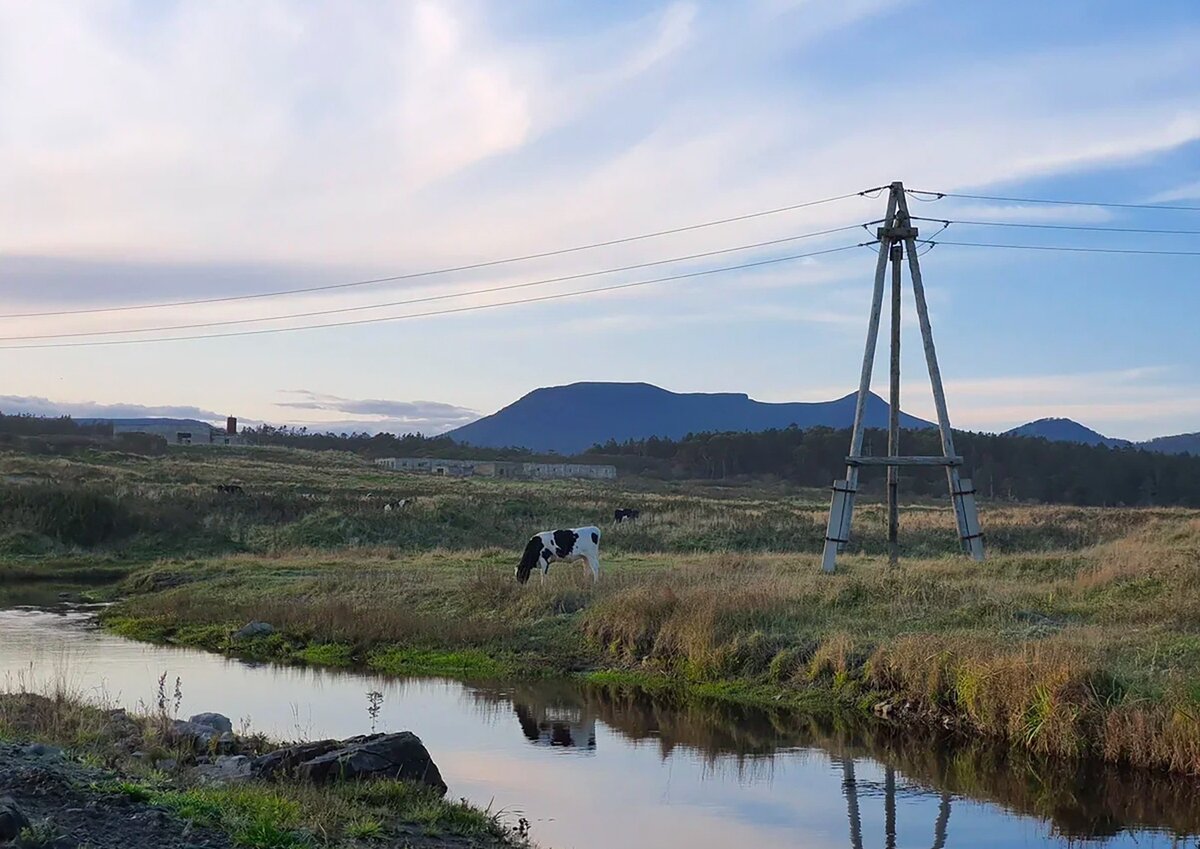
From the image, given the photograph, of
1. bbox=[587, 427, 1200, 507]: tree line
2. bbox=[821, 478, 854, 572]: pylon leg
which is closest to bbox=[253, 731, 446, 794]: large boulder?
bbox=[821, 478, 854, 572]: pylon leg

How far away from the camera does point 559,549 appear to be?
1062 inches

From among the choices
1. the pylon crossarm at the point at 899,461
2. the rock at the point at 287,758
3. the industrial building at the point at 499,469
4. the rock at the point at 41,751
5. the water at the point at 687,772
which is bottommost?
the water at the point at 687,772

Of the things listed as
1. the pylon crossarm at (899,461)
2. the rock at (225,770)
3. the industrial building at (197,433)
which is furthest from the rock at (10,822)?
the industrial building at (197,433)

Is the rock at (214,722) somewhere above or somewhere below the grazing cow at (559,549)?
below

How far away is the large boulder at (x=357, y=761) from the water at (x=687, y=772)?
0.83 meters

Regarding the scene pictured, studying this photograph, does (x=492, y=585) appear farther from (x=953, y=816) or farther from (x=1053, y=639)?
(x=953, y=816)

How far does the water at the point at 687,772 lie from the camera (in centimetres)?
1130

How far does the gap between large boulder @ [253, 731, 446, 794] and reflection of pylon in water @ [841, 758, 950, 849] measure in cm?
391

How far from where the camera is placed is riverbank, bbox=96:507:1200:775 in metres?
13.9

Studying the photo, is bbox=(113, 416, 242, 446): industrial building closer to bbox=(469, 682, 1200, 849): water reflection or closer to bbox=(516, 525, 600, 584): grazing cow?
bbox=(516, 525, 600, 584): grazing cow

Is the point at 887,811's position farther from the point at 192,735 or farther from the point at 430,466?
the point at 430,466

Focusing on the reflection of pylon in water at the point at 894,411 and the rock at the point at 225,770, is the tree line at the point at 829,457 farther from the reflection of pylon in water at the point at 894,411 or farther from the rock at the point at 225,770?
the rock at the point at 225,770

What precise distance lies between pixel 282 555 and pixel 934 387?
20493mm

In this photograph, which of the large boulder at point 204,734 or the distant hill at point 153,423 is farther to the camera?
the distant hill at point 153,423
